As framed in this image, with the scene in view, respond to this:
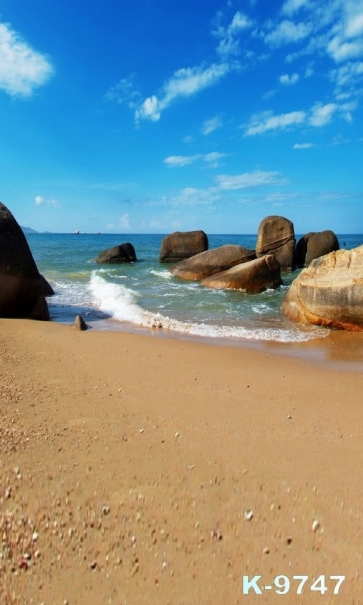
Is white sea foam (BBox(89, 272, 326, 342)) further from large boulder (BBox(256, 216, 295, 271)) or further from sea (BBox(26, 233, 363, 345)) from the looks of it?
large boulder (BBox(256, 216, 295, 271))

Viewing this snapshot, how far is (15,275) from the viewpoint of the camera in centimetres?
→ 665

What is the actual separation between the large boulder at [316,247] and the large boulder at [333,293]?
14.4 meters

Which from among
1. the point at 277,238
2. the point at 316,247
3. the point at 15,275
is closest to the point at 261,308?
the point at 15,275

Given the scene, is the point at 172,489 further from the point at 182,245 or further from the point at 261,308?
the point at 182,245

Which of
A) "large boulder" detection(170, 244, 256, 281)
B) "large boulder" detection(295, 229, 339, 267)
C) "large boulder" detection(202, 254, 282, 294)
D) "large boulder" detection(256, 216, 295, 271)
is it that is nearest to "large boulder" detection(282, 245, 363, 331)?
"large boulder" detection(202, 254, 282, 294)

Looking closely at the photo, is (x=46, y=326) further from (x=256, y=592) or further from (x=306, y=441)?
(x=256, y=592)

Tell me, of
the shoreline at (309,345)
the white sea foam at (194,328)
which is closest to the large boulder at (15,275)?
the shoreline at (309,345)

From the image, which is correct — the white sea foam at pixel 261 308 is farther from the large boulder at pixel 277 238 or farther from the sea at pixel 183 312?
the large boulder at pixel 277 238

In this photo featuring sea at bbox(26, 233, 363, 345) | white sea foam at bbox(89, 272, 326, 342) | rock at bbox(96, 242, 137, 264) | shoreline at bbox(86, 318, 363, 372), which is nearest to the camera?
shoreline at bbox(86, 318, 363, 372)

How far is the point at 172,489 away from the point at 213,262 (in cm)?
1534

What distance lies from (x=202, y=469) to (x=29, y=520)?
1016mm

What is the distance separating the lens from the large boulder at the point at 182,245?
24.3m

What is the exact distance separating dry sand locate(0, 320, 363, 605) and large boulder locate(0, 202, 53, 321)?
10.8ft

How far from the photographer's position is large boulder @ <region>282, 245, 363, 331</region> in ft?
23.1
